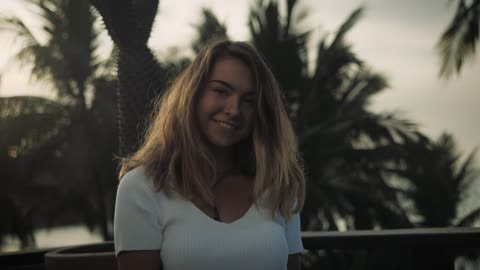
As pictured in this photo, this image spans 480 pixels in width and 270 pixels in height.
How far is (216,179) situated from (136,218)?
36 centimetres

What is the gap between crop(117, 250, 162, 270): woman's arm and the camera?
171 cm

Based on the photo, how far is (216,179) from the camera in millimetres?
2002

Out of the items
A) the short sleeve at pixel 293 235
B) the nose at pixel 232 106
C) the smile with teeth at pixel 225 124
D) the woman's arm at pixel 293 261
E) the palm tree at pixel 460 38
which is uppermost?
the palm tree at pixel 460 38

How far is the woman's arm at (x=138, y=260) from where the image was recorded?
67.5 inches

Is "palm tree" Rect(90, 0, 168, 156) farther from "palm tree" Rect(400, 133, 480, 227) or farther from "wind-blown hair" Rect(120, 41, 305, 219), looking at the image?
"palm tree" Rect(400, 133, 480, 227)

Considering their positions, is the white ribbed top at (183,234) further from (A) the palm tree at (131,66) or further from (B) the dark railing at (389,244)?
(A) the palm tree at (131,66)

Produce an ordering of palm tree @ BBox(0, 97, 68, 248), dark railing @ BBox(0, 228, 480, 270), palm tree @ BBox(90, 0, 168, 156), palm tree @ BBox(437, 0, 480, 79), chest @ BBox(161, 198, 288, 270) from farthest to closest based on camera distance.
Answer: palm tree @ BBox(0, 97, 68, 248) < palm tree @ BBox(437, 0, 480, 79) < palm tree @ BBox(90, 0, 168, 156) < dark railing @ BBox(0, 228, 480, 270) < chest @ BBox(161, 198, 288, 270)

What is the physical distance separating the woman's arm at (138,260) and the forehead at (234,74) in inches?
22.1

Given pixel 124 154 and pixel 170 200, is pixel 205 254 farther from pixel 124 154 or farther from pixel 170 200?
pixel 124 154

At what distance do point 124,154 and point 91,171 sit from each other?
Result: 15.1 metres

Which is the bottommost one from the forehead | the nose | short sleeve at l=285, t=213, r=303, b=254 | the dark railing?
the dark railing

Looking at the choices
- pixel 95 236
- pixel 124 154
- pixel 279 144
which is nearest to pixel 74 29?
pixel 95 236

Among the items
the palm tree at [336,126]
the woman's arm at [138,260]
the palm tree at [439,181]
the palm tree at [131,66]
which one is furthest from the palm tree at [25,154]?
the woman's arm at [138,260]

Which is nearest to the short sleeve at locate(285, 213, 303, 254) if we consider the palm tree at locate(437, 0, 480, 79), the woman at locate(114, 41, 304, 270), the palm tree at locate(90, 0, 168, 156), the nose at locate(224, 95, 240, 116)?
the woman at locate(114, 41, 304, 270)
